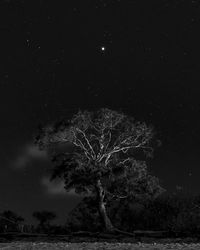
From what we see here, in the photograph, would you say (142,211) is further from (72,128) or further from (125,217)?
(72,128)

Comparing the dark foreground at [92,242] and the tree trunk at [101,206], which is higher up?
the tree trunk at [101,206]

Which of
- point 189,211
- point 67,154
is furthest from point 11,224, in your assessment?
point 189,211

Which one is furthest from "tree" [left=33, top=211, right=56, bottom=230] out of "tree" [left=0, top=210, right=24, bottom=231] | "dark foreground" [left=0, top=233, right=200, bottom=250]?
"dark foreground" [left=0, top=233, right=200, bottom=250]

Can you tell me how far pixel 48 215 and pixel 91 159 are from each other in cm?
797

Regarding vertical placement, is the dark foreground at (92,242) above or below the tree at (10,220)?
below

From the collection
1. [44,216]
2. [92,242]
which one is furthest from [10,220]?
[92,242]

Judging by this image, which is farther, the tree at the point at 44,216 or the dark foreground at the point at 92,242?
the tree at the point at 44,216

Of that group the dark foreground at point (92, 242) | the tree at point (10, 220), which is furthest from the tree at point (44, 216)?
the dark foreground at point (92, 242)

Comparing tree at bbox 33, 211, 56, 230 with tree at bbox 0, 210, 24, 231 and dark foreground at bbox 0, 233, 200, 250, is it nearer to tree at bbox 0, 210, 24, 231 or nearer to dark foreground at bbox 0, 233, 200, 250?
tree at bbox 0, 210, 24, 231

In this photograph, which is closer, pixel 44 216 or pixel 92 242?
pixel 92 242

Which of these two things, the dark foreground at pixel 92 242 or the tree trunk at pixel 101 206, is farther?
the tree trunk at pixel 101 206

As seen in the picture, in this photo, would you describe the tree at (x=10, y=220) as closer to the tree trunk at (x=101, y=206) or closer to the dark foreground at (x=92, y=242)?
the tree trunk at (x=101, y=206)

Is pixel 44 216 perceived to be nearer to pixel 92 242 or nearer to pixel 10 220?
pixel 10 220

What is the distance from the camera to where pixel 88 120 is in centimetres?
4378
